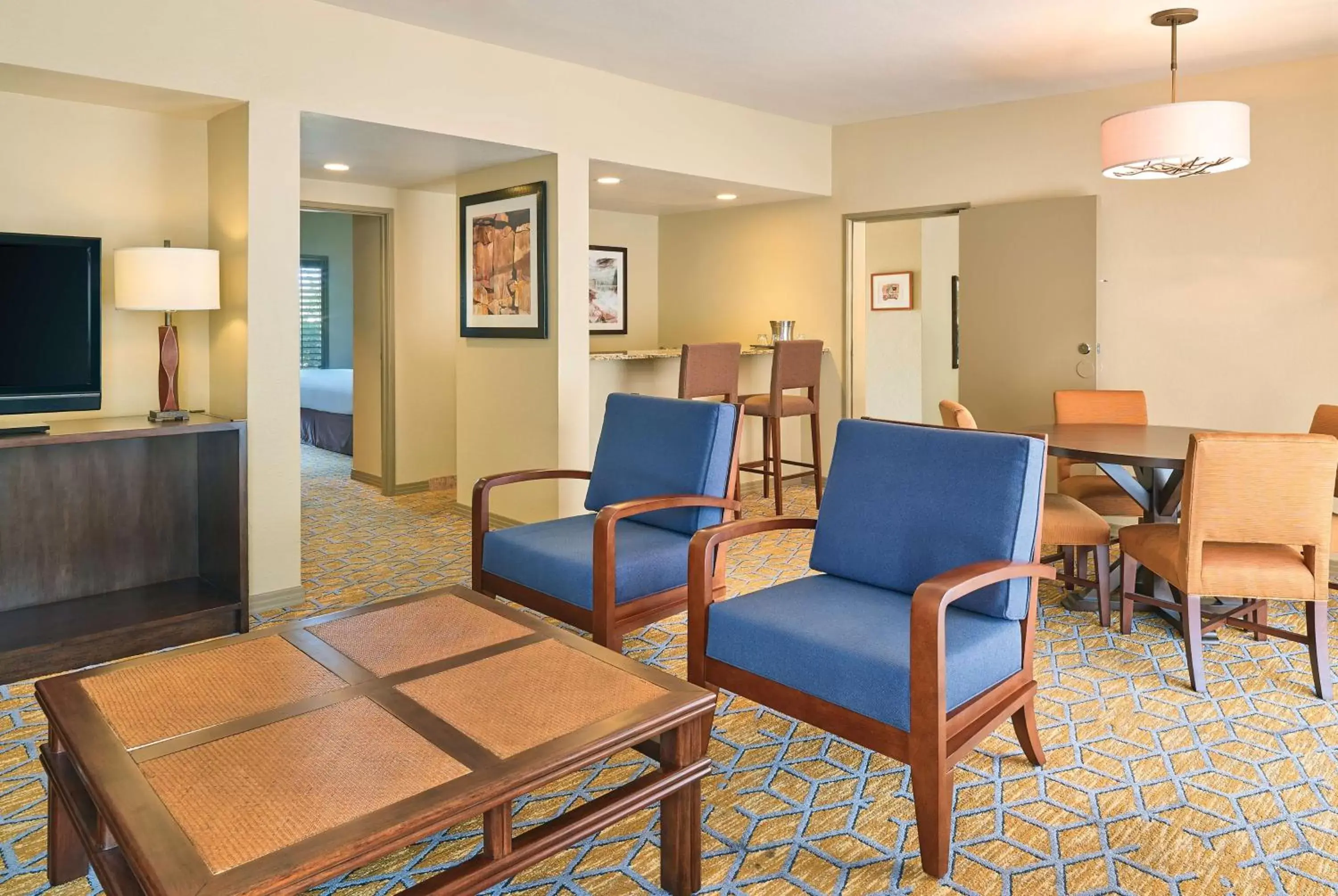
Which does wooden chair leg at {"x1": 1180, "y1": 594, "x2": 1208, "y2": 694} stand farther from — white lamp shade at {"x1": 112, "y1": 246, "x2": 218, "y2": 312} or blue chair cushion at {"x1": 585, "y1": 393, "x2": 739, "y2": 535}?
Result: white lamp shade at {"x1": 112, "y1": 246, "x2": 218, "y2": 312}

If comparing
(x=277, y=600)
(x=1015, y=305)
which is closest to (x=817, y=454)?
(x=1015, y=305)

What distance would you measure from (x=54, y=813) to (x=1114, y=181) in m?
5.38

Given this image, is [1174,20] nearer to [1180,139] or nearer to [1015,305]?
[1180,139]

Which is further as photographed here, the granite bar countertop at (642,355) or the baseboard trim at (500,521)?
the granite bar countertop at (642,355)

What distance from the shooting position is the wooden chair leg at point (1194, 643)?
2.93m

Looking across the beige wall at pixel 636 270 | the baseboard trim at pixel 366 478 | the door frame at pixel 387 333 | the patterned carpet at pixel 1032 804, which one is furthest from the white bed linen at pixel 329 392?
the patterned carpet at pixel 1032 804

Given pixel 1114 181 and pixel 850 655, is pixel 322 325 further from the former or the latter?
pixel 850 655

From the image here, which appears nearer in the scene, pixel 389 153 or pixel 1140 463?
pixel 1140 463

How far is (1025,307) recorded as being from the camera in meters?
5.35

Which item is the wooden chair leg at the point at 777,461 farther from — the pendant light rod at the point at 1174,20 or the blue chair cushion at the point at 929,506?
the blue chair cushion at the point at 929,506

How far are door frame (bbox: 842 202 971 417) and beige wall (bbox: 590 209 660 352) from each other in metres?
1.87

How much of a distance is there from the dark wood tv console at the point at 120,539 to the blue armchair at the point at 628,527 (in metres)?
1.06

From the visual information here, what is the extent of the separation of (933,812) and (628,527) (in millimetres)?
1617

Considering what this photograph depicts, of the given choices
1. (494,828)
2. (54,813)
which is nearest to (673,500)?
(494,828)
